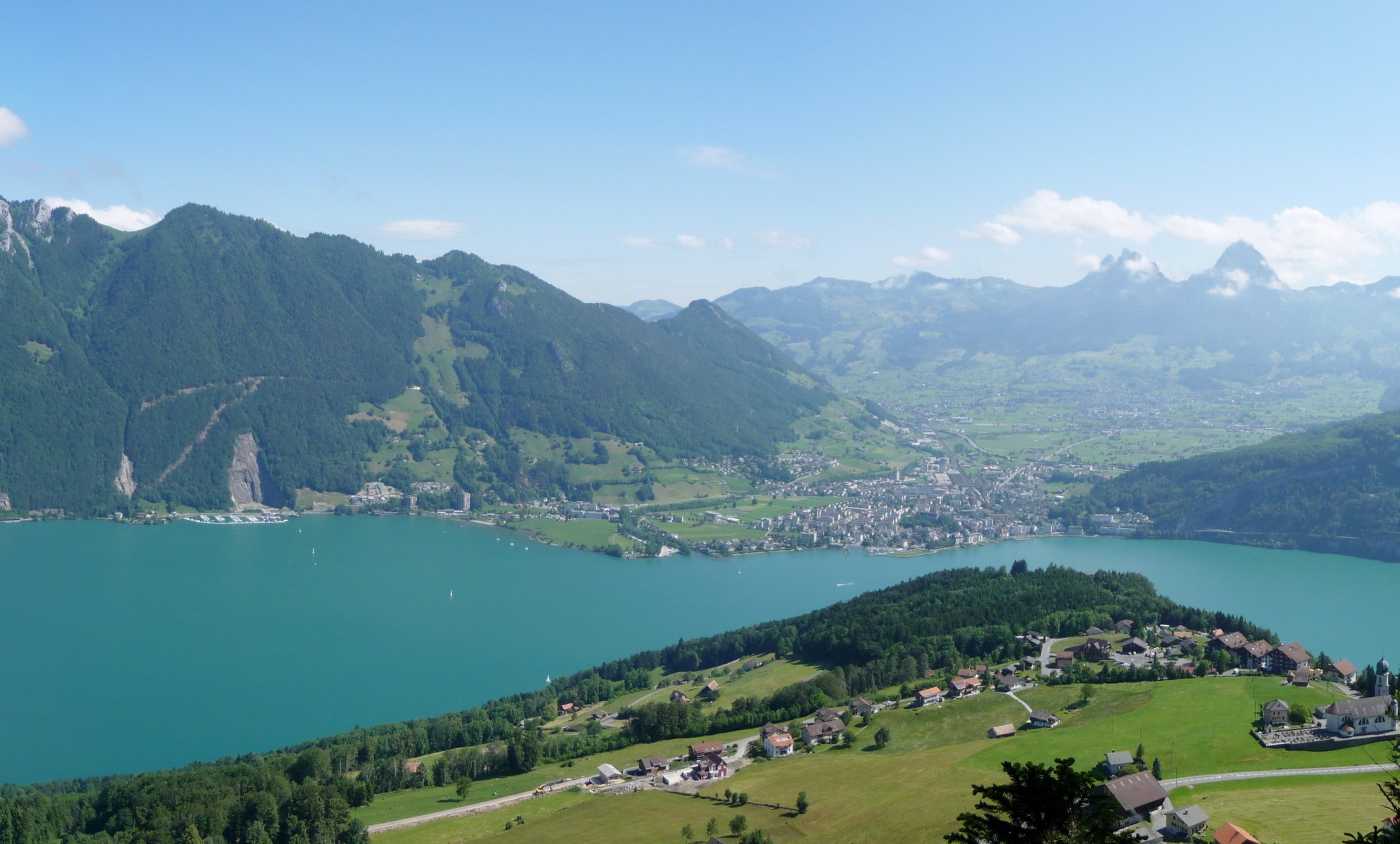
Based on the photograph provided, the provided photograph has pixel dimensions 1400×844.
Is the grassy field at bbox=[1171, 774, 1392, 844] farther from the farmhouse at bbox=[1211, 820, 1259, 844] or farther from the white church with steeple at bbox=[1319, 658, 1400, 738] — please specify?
the white church with steeple at bbox=[1319, 658, 1400, 738]

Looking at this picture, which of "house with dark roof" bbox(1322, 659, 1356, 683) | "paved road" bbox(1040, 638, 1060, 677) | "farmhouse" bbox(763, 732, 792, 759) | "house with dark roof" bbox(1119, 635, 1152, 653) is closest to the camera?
"house with dark roof" bbox(1322, 659, 1356, 683)

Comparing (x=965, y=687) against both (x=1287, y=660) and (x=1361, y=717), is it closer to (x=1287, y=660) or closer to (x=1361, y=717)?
(x=1287, y=660)

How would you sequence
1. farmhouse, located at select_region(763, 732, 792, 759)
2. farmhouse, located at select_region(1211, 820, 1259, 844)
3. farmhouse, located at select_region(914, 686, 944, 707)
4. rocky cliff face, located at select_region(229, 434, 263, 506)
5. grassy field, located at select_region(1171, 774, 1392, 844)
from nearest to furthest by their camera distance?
1. farmhouse, located at select_region(1211, 820, 1259, 844)
2. grassy field, located at select_region(1171, 774, 1392, 844)
3. farmhouse, located at select_region(763, 732, 792, 759)
4. farmhouse, located at select_region(914, 686, 944, 707)
5. rocky cliff face, located at select_region(229, 434, 263, 506)

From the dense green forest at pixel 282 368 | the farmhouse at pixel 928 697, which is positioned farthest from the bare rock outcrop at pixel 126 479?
the farmhouse at pixel 928 697

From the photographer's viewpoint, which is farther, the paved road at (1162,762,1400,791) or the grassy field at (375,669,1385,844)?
the paved road at (1162,762,1400,791)

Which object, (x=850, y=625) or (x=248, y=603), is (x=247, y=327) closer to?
(x=248, y=603)

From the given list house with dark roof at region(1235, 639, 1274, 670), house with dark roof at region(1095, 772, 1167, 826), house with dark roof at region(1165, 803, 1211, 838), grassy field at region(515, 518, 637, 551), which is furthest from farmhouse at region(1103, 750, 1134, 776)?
grassy field at region(515, 518, 637, 551)

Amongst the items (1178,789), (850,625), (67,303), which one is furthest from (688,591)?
(67,303)

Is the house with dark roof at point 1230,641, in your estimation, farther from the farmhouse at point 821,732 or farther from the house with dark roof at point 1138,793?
the house with dark roof at point 1138,793
